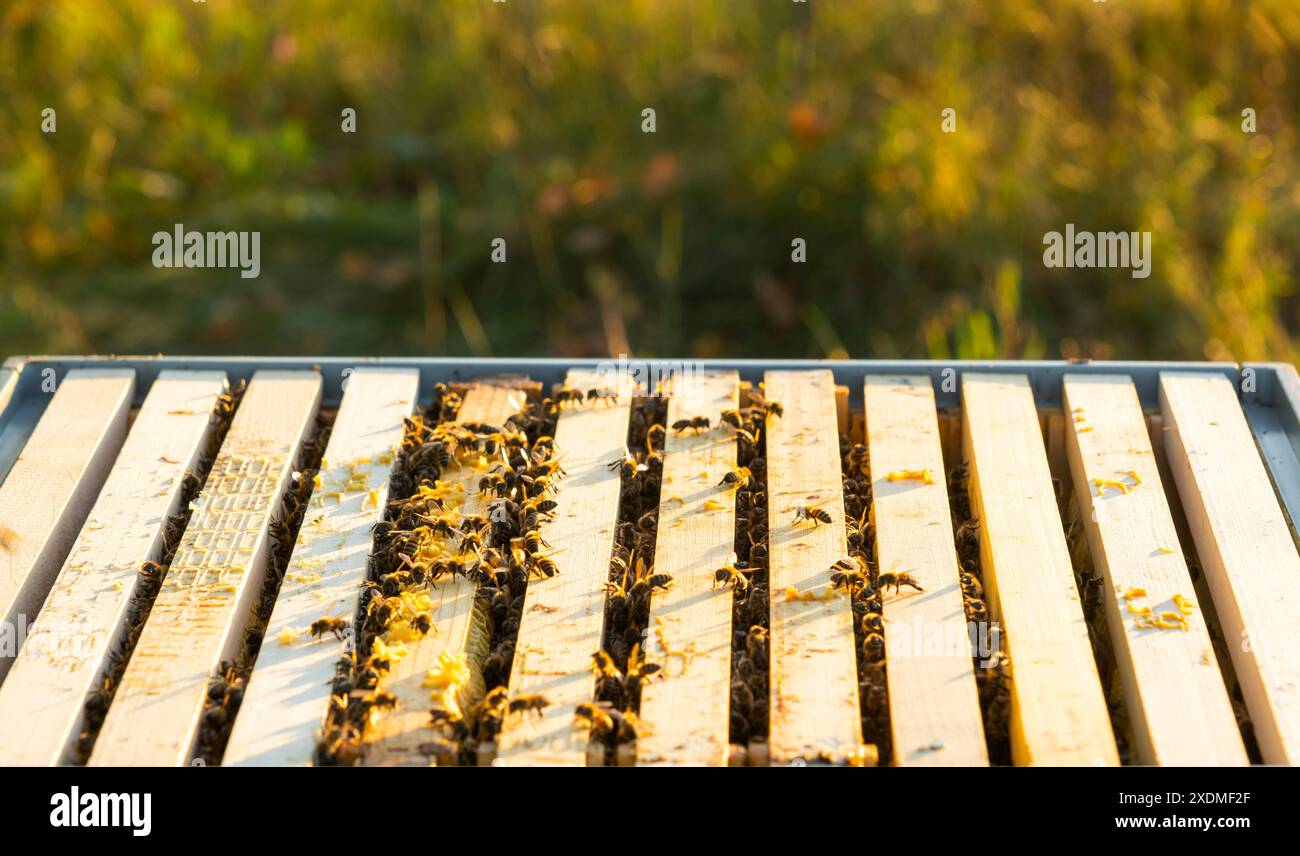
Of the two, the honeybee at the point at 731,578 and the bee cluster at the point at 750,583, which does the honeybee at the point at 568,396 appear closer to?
the bee cluster at the point at 750,583

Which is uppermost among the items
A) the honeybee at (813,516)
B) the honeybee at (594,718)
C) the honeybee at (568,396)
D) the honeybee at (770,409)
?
the honeybee at (568,396)

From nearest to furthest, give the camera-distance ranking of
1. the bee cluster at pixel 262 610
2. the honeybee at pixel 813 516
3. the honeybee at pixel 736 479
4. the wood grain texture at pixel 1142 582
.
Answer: the wood grain texture at pixel 1142 582
the bee cluster at pixel 262 610
the honeybee at pixel 813 516
the honeybee at pixel 736 479

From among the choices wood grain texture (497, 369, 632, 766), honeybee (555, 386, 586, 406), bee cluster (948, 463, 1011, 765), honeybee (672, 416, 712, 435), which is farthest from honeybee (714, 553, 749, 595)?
honeybee (555, 386, 586, 406)

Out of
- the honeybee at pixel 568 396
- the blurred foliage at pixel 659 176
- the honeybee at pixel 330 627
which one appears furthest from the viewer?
the blurred foliage at pixel 659 176

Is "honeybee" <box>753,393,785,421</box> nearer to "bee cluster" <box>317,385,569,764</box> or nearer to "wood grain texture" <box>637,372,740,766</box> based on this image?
"wood grain texture" <box>637,372,740,766</box>

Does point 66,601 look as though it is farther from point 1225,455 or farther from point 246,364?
point 1225,455

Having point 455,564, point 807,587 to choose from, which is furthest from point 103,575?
point 807,587

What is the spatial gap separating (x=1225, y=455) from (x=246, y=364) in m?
2.56

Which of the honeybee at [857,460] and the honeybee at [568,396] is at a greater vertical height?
the honeybee at [568,396]

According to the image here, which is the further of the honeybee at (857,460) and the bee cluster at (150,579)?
the honeybee at (857,460)

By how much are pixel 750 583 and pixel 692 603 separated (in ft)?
0.58

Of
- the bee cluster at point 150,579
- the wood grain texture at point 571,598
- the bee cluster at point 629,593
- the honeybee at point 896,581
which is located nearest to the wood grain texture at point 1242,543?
the honeybee at point 896,581

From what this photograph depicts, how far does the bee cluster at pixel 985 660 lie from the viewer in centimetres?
265
